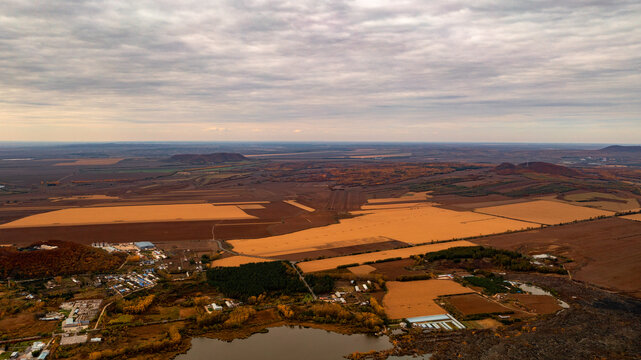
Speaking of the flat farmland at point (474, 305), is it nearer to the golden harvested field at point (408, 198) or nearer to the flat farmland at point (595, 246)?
the flat farmland at point (595, 246)

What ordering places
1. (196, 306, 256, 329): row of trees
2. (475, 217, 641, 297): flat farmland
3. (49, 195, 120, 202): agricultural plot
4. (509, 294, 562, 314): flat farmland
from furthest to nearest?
(49, 195, 120, 202): agricultural plot → (475, 217, 641, 297): flat farmland → (509, 294, 562, 314): flat farmland → (196, 306, 256, 329): row of trees

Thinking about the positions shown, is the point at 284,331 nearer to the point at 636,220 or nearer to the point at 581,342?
the point at 581,342

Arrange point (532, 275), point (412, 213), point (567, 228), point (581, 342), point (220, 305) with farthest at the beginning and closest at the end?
point (412, 213) < point (567, 228) < point (532, 275) < point (220, 305) < point (581, 342)

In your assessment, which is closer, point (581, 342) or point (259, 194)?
point (581, 342)

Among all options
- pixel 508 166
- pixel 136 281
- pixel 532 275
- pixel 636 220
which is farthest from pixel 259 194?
pixel 508 166

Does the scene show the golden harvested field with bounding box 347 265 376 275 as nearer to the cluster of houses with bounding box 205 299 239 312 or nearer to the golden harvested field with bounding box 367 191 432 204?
the cluster of houses with bounding box 205 299 239 312

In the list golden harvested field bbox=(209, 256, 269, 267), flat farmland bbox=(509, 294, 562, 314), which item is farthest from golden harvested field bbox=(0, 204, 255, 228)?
flat farmland bbox=(509, 294, 562, 314)

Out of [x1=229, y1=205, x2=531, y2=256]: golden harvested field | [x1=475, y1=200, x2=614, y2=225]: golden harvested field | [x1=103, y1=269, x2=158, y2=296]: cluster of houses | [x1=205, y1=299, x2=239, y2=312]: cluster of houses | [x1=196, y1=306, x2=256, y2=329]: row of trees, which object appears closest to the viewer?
[x1=196, y1=306, x2=256, y2=329]: row of trees
